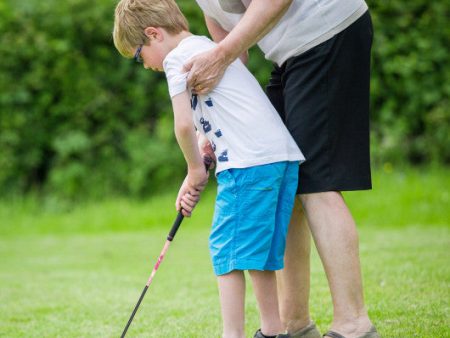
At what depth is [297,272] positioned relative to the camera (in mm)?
2943

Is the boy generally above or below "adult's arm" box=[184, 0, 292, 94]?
below

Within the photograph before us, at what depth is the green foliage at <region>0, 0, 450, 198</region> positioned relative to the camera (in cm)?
842

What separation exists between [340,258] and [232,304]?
40 cm

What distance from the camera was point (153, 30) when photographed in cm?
278

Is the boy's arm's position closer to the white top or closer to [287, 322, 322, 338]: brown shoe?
the white top

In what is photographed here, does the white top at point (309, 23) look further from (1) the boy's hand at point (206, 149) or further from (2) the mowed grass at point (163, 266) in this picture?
(2) the mowed grass at point (163, 266)

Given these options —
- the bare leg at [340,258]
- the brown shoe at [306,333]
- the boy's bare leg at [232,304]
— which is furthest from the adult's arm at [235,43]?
the brown shoe at [306,333]

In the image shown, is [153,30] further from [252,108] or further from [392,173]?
[392,173]

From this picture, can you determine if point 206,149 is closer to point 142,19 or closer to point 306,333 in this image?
point 142,19

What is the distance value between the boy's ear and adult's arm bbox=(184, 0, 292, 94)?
200 millimetres

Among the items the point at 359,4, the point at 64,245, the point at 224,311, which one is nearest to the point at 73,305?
the point at 224,311

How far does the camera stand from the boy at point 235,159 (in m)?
2.63

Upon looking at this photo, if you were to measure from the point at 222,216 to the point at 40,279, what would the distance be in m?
2.91

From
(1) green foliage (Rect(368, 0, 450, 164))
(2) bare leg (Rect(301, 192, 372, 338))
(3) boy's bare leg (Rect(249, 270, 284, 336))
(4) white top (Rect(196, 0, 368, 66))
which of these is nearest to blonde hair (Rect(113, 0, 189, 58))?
(4) white top (Rect(196, 0, 368, 66))
